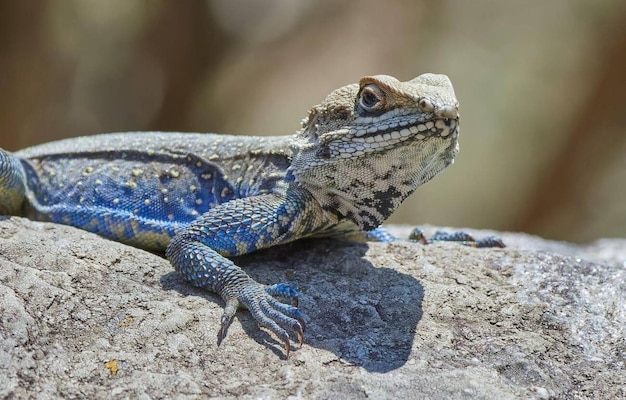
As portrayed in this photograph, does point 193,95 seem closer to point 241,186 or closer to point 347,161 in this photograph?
point 241,186

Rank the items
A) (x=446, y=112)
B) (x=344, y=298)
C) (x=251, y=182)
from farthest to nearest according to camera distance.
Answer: (x=251, y=182), (x=344, y=298), (x=446, y=112)

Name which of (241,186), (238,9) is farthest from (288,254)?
(238,9)

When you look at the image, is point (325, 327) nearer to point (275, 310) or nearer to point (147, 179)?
point (275, 310)

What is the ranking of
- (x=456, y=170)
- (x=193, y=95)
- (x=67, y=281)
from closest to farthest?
(x=67, y=281), (x=193, y=95), (x=456, y=170)

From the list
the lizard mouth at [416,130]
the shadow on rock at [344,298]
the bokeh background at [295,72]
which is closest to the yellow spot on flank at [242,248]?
the shadow on rock at [344,298]

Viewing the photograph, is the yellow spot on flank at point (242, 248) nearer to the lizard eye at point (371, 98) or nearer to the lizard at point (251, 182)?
the lizard at point (251, 182)

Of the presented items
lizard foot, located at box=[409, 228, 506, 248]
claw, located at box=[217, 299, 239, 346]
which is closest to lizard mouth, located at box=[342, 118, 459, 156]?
claw, located at box=[217, 299, 239, 346]

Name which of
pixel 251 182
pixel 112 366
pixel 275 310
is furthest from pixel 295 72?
pixel 112 366
